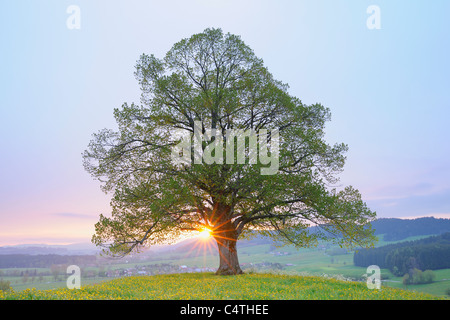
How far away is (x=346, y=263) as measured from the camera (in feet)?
477

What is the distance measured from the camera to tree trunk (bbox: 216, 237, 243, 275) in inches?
1132

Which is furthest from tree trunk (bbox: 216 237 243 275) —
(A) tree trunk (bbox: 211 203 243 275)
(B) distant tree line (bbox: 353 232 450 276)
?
(B) distant tree line (bbox: 353 232 450 276)

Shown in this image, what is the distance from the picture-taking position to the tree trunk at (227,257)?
94.3 ft

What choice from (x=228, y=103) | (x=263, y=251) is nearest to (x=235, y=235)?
(x=228, y=103)

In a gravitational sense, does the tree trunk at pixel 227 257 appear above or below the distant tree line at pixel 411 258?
above

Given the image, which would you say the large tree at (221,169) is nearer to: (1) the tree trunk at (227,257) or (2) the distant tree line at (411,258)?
(1) the tree trunk at (227,257)

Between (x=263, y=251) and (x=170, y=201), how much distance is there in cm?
16044

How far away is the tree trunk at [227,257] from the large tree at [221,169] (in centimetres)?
9

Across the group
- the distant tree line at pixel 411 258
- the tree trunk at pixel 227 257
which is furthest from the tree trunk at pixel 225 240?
the distant tree line at pixel 411 258

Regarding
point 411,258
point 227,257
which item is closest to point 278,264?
point 227,257

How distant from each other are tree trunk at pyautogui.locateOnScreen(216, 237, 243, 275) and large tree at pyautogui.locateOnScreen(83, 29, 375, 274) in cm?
9

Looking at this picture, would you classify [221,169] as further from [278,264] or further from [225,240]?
[278,264]

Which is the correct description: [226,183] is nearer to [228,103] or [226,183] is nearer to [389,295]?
[228,103]

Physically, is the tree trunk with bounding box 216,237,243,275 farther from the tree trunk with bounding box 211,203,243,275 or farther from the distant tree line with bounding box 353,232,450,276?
the distant tree line with bounding box 353,232,450,276
